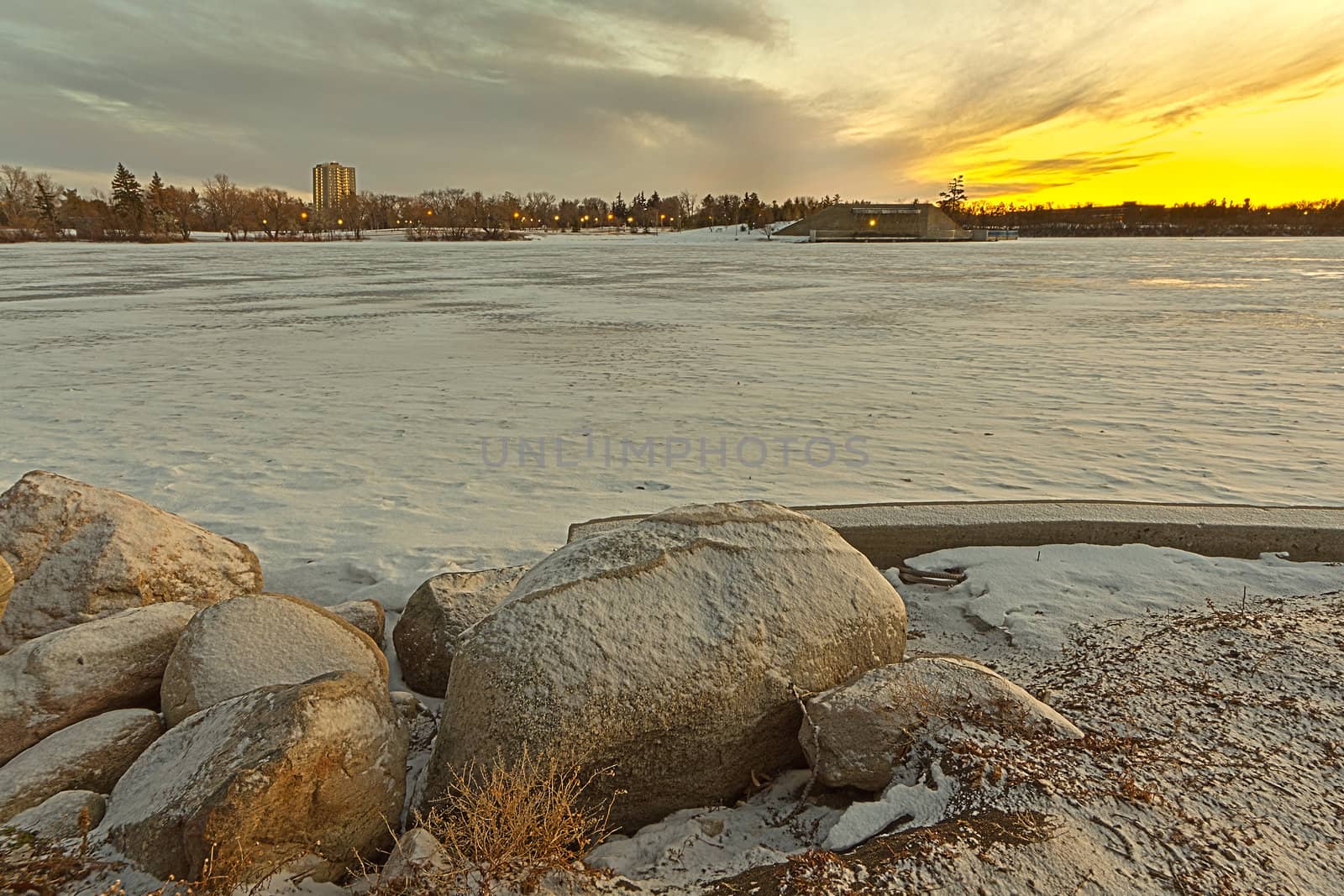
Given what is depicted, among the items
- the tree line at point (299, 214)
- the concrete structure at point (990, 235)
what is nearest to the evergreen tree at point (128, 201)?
the tree line at point (299, 214)

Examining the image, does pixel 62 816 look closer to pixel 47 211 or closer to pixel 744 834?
pixel 744 834

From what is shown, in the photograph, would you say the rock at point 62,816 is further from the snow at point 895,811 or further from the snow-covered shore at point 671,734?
the snow at point 895,811

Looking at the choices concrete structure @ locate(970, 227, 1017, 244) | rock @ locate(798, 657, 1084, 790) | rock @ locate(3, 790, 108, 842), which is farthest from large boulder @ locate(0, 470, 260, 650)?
concrete structure @ locate(970, 227, 1017, 244)

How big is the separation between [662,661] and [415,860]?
995 mm

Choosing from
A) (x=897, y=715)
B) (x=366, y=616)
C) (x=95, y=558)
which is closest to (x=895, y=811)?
(x=897, y=715)

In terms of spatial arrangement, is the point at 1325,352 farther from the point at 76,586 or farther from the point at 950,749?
the point at 76,586

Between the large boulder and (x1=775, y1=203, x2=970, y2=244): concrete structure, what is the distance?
256 ft

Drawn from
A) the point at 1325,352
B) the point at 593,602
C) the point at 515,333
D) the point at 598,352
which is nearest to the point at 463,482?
the point at 593,602

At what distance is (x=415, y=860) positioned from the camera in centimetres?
229

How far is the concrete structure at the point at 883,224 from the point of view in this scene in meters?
78.8

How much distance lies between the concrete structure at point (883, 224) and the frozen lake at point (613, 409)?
62900mm

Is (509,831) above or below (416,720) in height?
above

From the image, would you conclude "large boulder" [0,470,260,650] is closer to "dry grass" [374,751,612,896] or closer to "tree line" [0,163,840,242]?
"dry grass" [374,751,612,896]

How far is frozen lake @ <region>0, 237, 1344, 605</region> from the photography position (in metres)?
5.90
